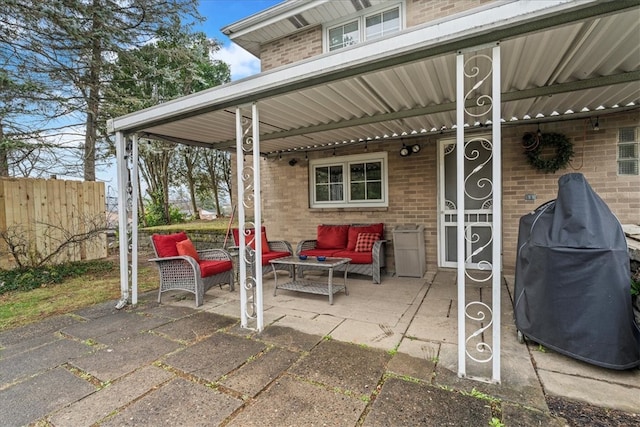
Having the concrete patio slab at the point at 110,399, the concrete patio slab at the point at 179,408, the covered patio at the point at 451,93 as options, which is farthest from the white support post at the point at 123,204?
the concrete patio slab at the point at 179,408

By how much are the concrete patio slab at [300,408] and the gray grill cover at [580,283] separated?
5.39 ft

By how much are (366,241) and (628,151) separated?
397 cm

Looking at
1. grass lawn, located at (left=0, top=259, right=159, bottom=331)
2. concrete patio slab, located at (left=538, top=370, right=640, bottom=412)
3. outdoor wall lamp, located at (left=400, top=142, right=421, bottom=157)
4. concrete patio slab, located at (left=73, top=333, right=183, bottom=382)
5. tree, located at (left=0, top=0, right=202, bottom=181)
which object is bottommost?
grass lawn, located at (left=0, top=259, right=159, bottom=331)

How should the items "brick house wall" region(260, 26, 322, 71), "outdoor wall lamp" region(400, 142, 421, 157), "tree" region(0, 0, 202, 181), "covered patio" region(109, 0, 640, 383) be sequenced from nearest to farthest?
"covered patio" region(109, 0, 640, 383) → "tree" region(0, 0, 202, 181) → "outdoor wall lamp" region(400, 142, 421, 157) → "brick house wall" region(260, 26, 322, 71)

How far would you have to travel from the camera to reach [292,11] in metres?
5.63

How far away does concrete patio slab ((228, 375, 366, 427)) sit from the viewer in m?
1.77

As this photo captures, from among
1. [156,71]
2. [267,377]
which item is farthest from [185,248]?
[156,71]

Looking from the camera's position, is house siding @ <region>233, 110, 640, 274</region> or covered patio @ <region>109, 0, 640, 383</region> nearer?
covered patio @ <region>109, 0, 640, 383</region>

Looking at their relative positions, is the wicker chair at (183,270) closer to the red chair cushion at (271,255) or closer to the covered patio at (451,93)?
the covered patio at (451,93)

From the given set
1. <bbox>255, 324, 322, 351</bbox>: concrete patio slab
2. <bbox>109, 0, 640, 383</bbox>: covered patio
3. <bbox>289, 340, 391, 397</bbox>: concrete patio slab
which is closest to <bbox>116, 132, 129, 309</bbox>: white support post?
<bbox>109, 0, 640, 383</bbox>: covered patio

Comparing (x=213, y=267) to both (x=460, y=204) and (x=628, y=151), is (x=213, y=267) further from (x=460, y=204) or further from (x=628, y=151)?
(x=628, y=151)

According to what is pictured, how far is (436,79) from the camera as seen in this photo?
112 inches

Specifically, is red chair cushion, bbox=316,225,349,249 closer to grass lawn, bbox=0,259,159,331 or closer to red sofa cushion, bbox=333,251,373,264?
red sofa cushion, bbox=333,251,373,264

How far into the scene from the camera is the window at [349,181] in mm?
5852
